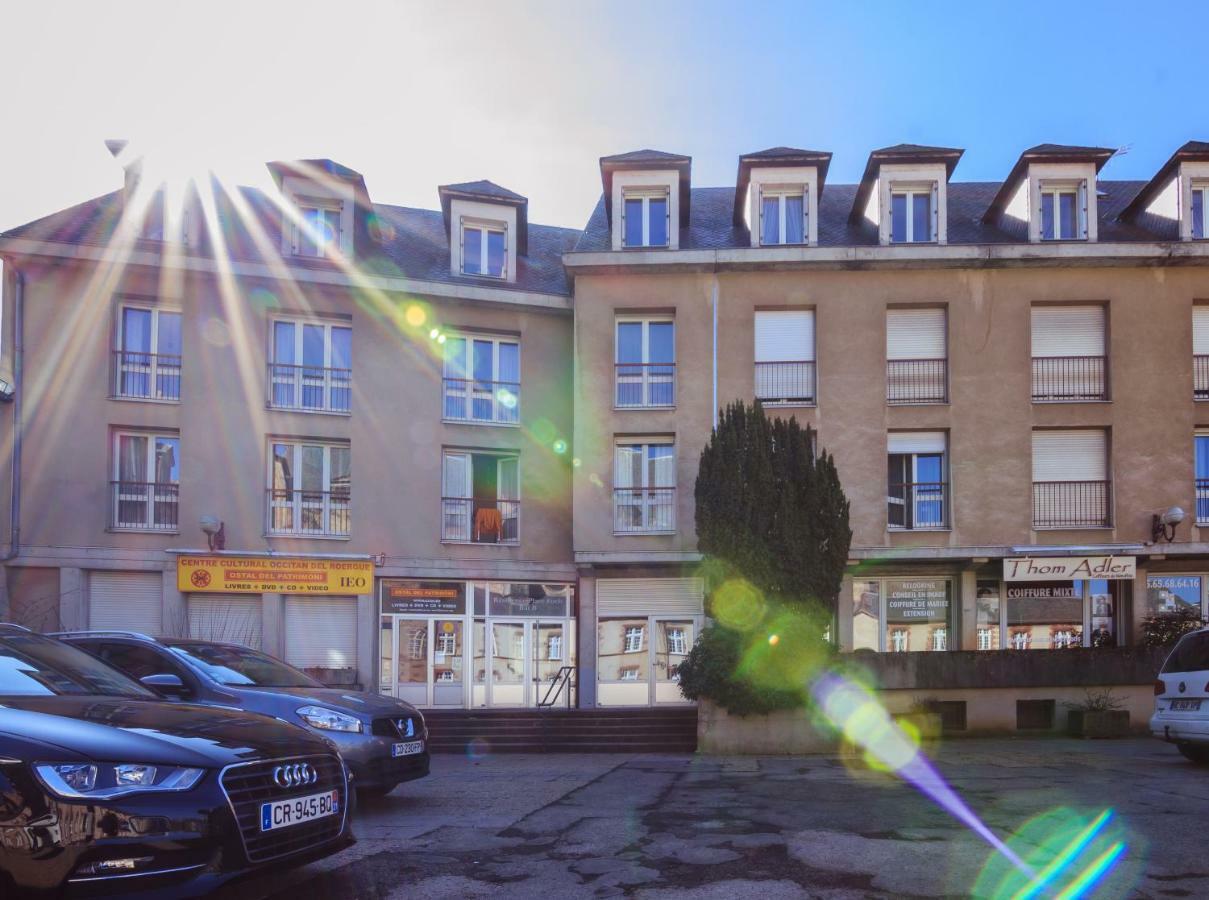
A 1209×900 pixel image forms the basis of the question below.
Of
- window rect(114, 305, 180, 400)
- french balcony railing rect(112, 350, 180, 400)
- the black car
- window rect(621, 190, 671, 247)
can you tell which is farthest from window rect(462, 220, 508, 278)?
the black car

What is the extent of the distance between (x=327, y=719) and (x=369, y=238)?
17.1 m

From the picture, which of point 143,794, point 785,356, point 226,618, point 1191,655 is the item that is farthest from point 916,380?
point 143,794

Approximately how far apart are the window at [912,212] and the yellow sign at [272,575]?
42.4ft

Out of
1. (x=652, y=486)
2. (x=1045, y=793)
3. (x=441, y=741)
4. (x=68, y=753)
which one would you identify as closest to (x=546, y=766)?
(x=441, y=741)

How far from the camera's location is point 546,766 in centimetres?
1428

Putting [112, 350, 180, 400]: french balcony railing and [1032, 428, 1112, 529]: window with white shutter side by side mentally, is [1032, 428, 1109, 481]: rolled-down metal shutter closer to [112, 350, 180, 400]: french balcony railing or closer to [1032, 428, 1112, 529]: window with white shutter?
[1032, 428, 1112, 529]: window with white shutter

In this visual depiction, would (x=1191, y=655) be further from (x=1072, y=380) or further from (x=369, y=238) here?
(x=369, y=238)

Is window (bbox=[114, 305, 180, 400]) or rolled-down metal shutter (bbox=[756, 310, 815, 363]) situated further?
rolled-down metal shutter (bbox=[756, 310, 815, 363])

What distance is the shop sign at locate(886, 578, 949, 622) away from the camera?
22016 millimetres

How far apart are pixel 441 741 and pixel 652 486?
278 inches

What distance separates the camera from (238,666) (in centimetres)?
937

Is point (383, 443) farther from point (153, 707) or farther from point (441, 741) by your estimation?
point (153, 707)

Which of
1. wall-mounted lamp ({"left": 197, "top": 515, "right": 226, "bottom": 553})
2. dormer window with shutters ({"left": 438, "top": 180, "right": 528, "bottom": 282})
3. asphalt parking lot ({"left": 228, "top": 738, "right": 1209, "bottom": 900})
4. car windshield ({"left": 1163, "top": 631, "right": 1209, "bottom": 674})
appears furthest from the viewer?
dormer window with shutters ({"left": 438, "top": 180, "right": 528, "bottom": 282})

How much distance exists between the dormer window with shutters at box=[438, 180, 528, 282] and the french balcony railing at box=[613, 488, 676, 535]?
5.65 meters
